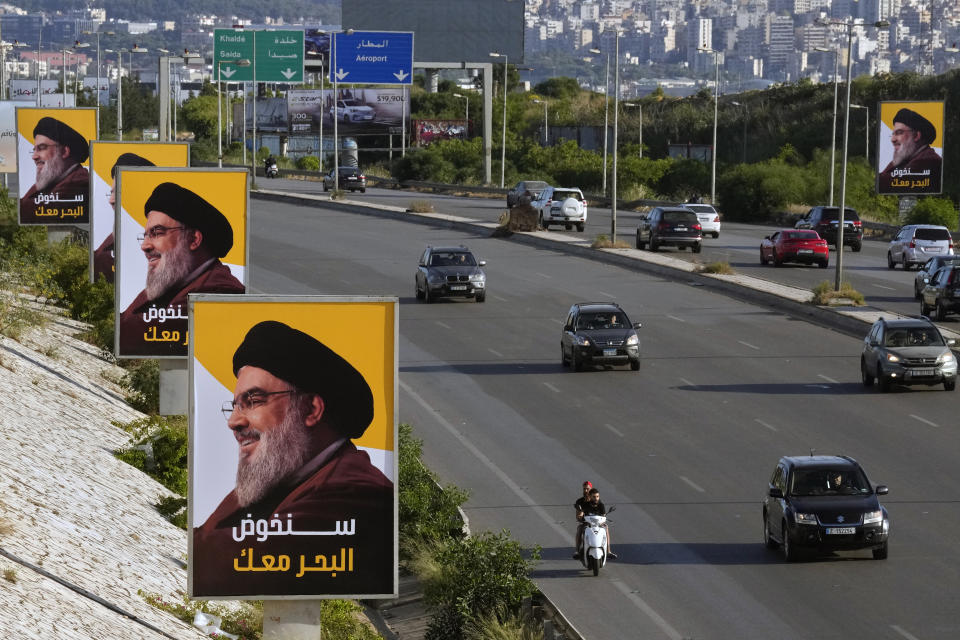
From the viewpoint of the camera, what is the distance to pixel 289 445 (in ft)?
39.8

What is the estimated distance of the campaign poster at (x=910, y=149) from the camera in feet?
217

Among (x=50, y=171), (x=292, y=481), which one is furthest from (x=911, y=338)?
(x=292, y=481)

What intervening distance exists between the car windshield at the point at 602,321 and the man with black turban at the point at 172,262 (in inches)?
472

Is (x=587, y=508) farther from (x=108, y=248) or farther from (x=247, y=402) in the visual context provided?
(x=108, y=248)

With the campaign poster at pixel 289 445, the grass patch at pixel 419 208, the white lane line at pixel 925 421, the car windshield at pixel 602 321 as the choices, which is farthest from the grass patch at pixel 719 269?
the campaign poster at pixel 289 445

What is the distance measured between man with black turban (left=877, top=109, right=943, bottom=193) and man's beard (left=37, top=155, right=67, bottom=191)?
125ft

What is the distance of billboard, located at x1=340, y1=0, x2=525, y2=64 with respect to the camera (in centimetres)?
9931

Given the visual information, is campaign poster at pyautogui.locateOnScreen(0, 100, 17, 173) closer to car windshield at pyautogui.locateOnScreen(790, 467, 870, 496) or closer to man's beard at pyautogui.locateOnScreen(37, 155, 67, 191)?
man's beard at pyautogui.locateOnScreen(37, 155, 67, 191)

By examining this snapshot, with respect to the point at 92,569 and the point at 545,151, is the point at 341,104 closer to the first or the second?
the point at 545,151

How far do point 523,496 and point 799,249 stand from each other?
3302 centimetres

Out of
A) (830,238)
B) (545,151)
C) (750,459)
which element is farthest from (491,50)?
(750,459)

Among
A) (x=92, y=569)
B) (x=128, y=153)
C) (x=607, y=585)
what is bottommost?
(x=607, y=585)

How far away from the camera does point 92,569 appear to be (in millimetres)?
14414

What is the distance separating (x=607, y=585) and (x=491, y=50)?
85.9 meters
